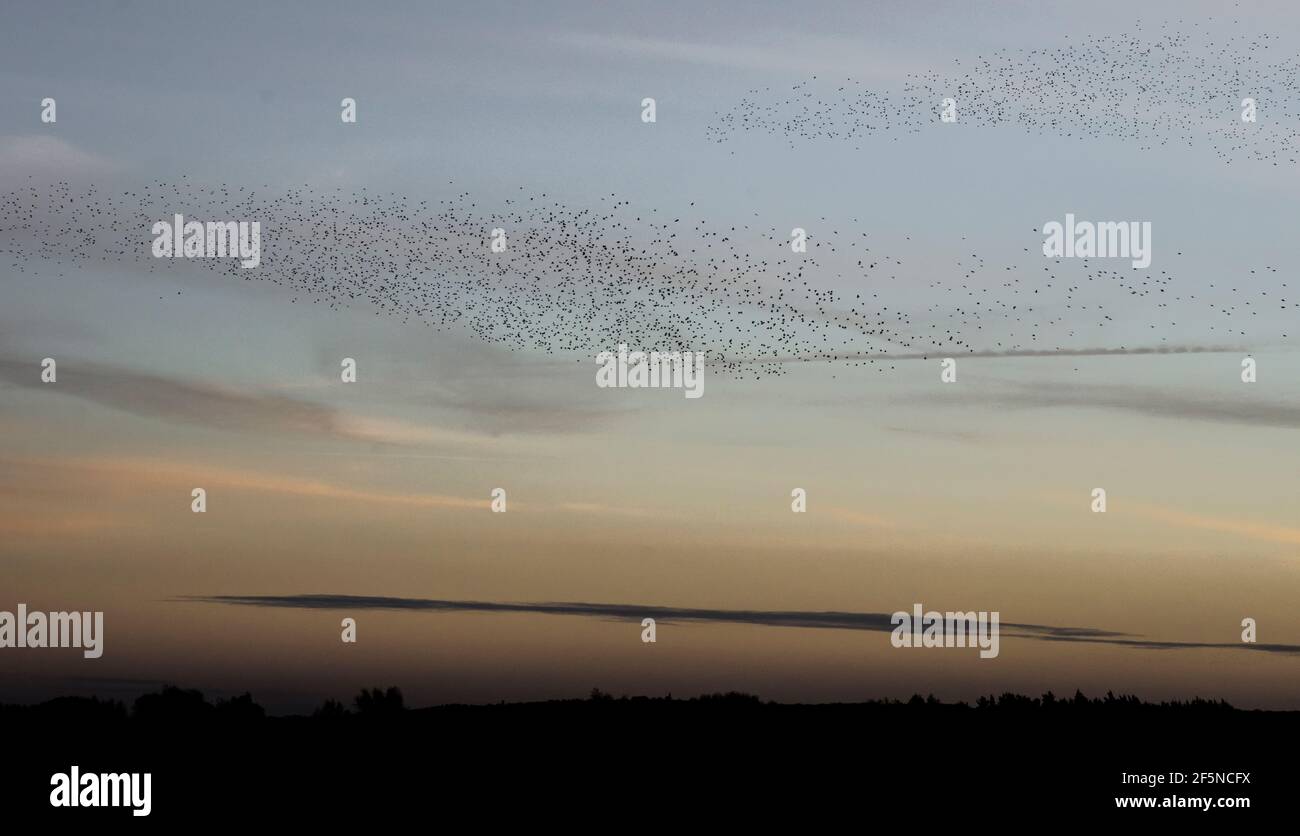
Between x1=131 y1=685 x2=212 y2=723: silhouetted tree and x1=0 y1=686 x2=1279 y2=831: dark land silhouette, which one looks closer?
x1=0 y1=686 x2=1279 y2=831: dark land silhouette

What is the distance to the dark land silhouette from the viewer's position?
3997 cm
